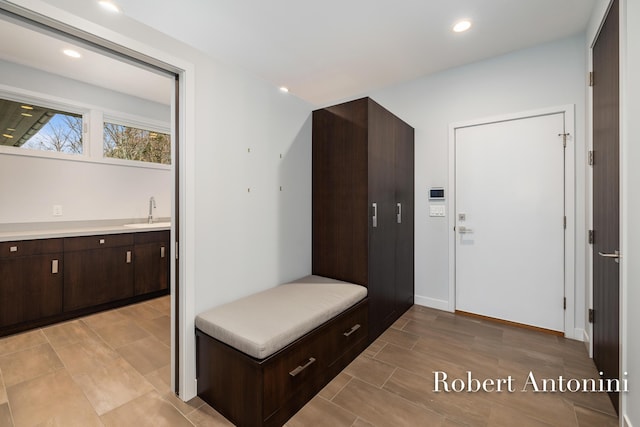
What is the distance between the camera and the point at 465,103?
9.99 ft

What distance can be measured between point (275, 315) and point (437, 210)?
2.32m

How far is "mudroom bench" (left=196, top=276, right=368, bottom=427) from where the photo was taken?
1.47 metres

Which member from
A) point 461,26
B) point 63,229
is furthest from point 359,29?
point 63,229

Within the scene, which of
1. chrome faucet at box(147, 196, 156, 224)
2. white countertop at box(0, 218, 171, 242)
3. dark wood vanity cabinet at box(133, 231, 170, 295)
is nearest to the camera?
white countertop at box(0, 218, 171, 242)

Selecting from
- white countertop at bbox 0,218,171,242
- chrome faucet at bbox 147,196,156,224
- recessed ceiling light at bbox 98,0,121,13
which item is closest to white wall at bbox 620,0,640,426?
recessed ceiling light at bbox 98,0,121,13

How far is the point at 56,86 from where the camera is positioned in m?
3.30

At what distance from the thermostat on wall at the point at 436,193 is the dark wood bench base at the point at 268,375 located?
1.93 meters

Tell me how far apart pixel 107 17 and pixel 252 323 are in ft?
6.07

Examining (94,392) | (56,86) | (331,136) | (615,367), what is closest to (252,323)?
(94,392)

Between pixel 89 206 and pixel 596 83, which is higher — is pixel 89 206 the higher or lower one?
the lower one

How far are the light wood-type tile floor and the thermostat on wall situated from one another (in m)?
1.37

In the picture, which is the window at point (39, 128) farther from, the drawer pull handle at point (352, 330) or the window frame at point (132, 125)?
the drawer pull handle at point (352, 330)

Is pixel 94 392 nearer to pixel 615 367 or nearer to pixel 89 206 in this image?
pixel 89 206

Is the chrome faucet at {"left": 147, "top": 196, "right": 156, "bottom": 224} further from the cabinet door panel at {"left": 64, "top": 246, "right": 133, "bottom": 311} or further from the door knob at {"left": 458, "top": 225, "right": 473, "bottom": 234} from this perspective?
the door knob at {"left": 458, "top": 225, "right": 473, "bottom": 234}
